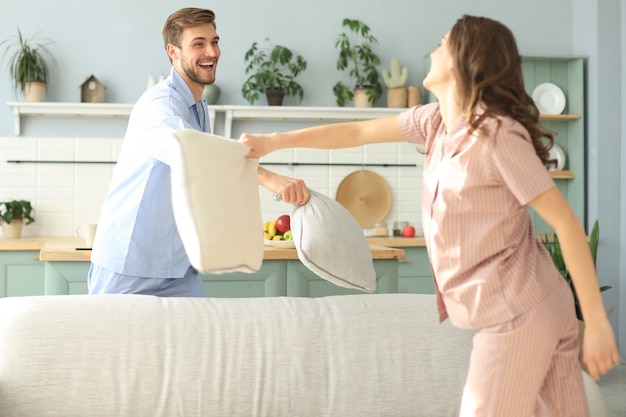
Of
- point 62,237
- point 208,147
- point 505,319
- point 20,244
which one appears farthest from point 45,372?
point 62,237

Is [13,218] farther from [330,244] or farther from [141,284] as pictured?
[330,244]

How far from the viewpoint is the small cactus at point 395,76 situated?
18.0 ft

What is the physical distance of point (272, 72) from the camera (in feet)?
17.9

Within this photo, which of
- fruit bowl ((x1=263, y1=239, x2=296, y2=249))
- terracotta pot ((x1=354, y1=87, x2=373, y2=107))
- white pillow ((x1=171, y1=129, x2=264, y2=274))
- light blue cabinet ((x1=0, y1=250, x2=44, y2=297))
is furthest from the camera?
terracotta pot ((x1=354, y1=87, x2=373, y2=107))

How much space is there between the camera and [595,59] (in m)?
5.56

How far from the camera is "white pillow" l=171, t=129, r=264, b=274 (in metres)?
1.59

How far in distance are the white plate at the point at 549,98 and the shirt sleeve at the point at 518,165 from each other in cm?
442

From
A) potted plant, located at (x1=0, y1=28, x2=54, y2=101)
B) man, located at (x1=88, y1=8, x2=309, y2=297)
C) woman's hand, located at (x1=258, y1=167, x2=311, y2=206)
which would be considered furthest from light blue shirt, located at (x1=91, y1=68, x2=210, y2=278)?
potted plant, located at (x1=0, y1=28, x2=54, y2=101)

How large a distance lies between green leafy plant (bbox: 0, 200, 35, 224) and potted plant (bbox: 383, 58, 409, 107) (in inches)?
97.2

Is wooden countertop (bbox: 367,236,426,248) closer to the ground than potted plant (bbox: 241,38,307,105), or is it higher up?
closer to the ground

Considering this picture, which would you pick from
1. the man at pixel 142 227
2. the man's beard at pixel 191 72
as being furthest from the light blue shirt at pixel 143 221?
the man's beard at pixel 191 72

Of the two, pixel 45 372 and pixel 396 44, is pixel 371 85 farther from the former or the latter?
pixel 45 372

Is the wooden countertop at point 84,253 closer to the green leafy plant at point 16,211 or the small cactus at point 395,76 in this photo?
the green leafy plant at point 16,211

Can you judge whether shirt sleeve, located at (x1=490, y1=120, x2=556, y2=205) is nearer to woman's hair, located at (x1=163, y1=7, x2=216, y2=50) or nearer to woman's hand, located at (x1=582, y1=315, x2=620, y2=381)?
woman's hand, located at (x1=582, y1=315, x2=620, y2=381)
